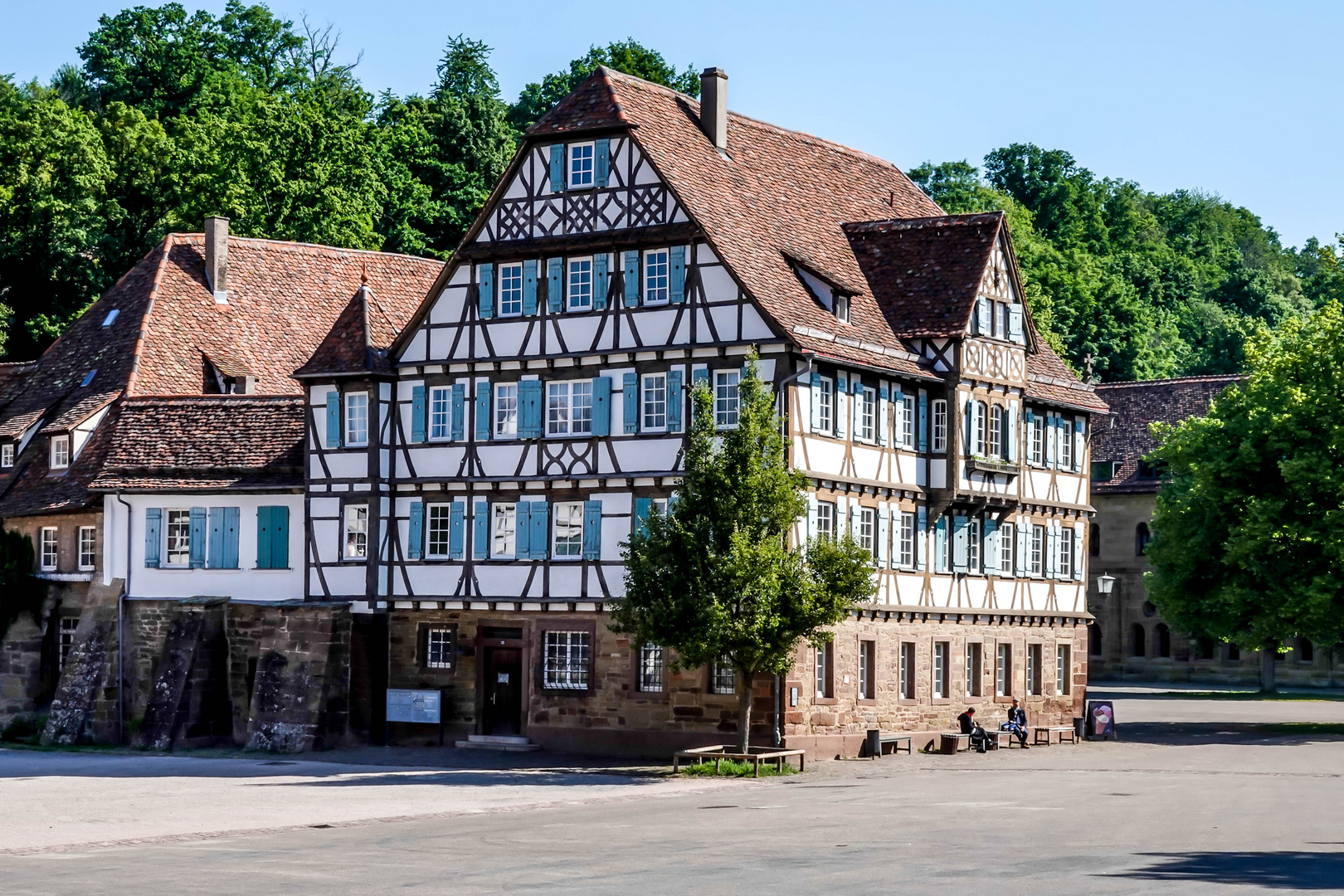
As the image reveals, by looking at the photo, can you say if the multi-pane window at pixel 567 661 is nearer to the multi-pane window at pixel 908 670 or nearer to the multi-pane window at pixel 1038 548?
the multi-pane window at pixel 908 670

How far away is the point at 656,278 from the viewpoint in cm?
4809

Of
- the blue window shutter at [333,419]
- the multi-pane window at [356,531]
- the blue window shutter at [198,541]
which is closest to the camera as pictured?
the multi-pane window at [356,531]

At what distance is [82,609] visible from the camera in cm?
5469

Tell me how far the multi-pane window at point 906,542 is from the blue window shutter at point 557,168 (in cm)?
1058

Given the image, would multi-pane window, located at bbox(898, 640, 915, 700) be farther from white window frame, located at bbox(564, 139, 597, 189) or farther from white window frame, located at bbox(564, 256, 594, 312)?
white window frame, located at bbox(564, 139, 597, 189)

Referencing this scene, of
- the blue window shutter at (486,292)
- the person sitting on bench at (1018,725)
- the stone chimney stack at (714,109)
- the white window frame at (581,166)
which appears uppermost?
the stone chimney stack at (714,109)

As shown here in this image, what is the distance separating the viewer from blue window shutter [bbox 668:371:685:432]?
4744 centimetres

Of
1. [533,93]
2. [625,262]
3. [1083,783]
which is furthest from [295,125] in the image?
[1083,783]

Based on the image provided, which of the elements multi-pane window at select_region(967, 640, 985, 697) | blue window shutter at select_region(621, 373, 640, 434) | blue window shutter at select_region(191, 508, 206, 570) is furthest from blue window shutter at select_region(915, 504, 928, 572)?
blue window shutter at select_region(191, 508, 206, 570)

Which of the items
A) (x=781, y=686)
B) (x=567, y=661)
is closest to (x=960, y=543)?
(x=781, y=686)

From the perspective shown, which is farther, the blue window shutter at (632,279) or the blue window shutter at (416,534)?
the blue window shutter at (416,534)

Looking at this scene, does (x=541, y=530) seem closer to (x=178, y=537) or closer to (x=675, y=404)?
(x=675, y=404)

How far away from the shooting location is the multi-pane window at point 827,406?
4775 cm

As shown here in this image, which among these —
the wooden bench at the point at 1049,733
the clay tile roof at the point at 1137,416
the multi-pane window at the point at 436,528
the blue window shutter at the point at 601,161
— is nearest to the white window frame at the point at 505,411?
the multi-pane window at the point at 436,528
